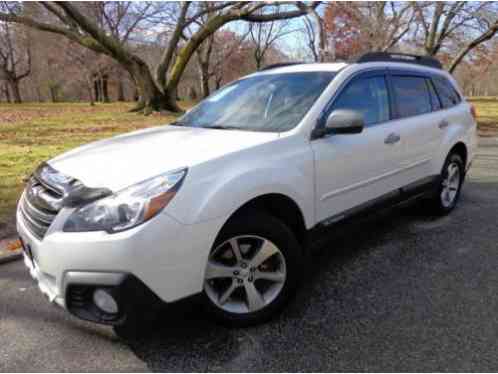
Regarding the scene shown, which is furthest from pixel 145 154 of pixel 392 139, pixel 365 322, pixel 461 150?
pixel 461 150

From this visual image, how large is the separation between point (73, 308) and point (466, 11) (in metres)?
21.1

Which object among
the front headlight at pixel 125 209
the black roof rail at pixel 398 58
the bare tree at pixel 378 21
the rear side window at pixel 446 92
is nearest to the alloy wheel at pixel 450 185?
the rear side window at pixel 446 92

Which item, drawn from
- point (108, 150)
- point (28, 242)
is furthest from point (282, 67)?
point (28, 242)

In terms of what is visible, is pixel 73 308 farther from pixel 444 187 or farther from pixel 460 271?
pixel 444 187

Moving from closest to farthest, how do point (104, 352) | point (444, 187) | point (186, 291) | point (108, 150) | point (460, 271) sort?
point (186, 291)
point (104, 352)
point (108, 150)
point (460, 271)
point (444, 187)

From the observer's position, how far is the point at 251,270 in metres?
2.48

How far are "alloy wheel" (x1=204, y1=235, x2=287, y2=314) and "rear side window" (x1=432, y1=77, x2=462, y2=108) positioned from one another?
3048mm

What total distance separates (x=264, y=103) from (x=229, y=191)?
1.26 meters

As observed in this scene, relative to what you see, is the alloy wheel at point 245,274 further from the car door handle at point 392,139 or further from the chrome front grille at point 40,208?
the car door handle at point 392,139

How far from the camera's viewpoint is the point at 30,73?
46.3 m

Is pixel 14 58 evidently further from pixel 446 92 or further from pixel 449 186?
pixel 449 186

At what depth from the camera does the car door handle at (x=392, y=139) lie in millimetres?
3365

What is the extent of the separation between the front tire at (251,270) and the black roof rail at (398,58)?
1.82 metres

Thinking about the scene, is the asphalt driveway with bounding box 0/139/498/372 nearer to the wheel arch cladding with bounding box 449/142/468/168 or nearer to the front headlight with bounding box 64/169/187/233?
the front headlight with bounding box 64/169/187/233
